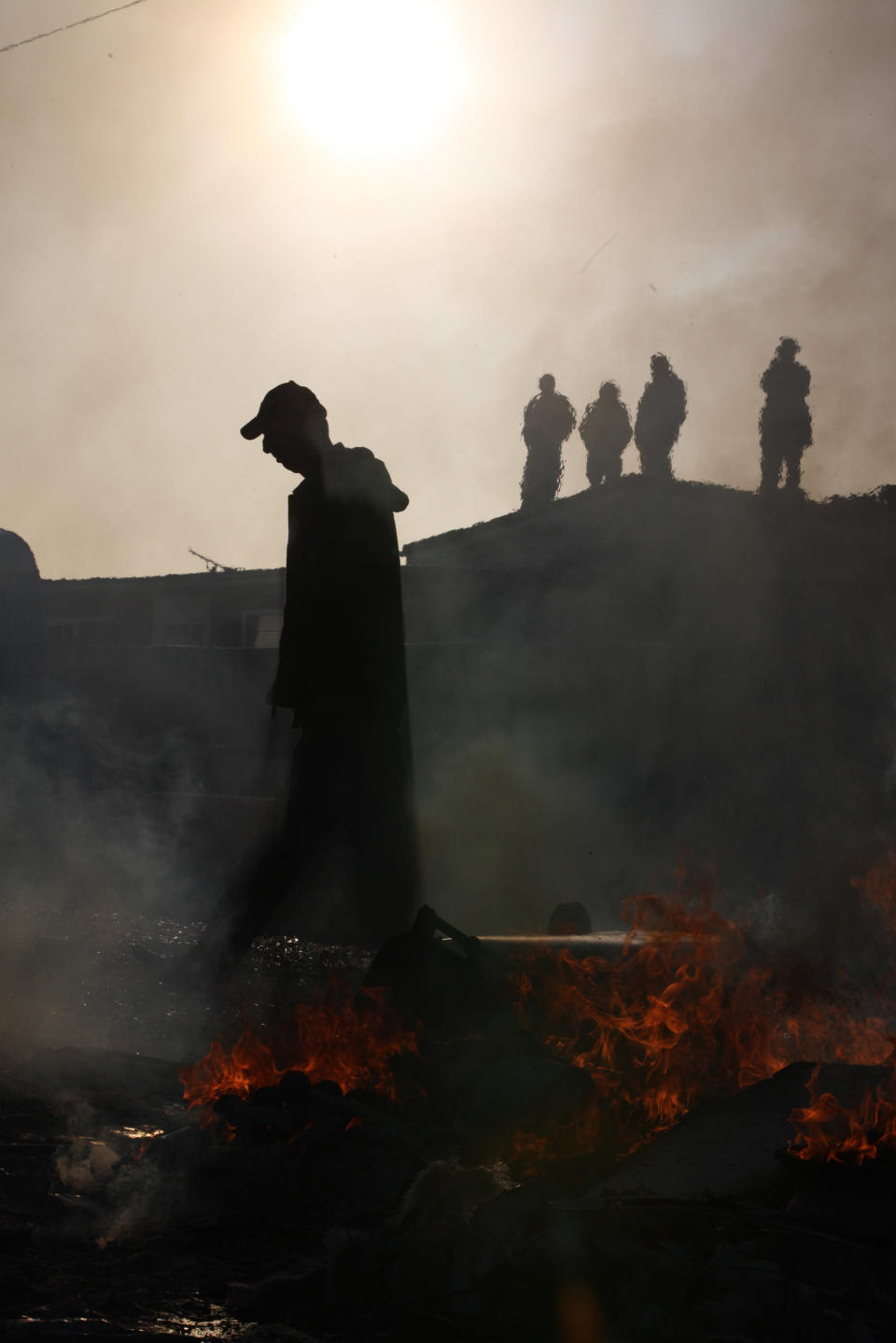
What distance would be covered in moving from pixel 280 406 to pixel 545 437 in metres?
30.2

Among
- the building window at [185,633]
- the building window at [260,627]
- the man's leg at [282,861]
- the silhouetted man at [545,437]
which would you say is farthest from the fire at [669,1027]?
the silhouetted man at [545,437]

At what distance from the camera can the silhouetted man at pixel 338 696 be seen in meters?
4.18

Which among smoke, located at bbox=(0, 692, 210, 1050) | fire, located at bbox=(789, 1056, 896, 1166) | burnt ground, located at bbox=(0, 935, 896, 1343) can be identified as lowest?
burnt ground, located at bbox=(0, 935, 896, 1343)

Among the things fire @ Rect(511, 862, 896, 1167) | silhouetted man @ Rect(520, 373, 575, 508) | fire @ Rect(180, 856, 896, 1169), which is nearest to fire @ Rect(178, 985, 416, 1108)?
fire @ Rect(180, 856, 896, 1169)

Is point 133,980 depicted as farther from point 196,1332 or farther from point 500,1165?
point 196,1332

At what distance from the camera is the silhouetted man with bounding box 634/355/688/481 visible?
3375 cm

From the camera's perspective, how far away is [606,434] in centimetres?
3522

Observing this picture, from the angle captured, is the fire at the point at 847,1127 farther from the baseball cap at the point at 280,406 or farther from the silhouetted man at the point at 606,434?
the silhouetted man at the point at 606,434

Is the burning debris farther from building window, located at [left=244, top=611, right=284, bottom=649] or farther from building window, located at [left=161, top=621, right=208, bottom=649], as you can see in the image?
building window, located at [left=161, top=621, right=208, bottom=649]

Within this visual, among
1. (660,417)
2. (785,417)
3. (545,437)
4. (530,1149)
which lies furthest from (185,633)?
(530,1149)

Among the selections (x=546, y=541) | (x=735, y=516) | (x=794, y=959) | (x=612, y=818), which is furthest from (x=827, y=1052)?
(x=546, y=541)

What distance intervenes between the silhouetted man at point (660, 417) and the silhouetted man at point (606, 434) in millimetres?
1146

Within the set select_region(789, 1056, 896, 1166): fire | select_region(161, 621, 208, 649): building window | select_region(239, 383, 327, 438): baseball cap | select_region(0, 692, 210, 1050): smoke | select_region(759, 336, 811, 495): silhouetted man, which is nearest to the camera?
select_region(789, 1056, 896, 1166): fire

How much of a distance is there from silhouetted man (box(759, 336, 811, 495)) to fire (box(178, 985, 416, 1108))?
105ft
